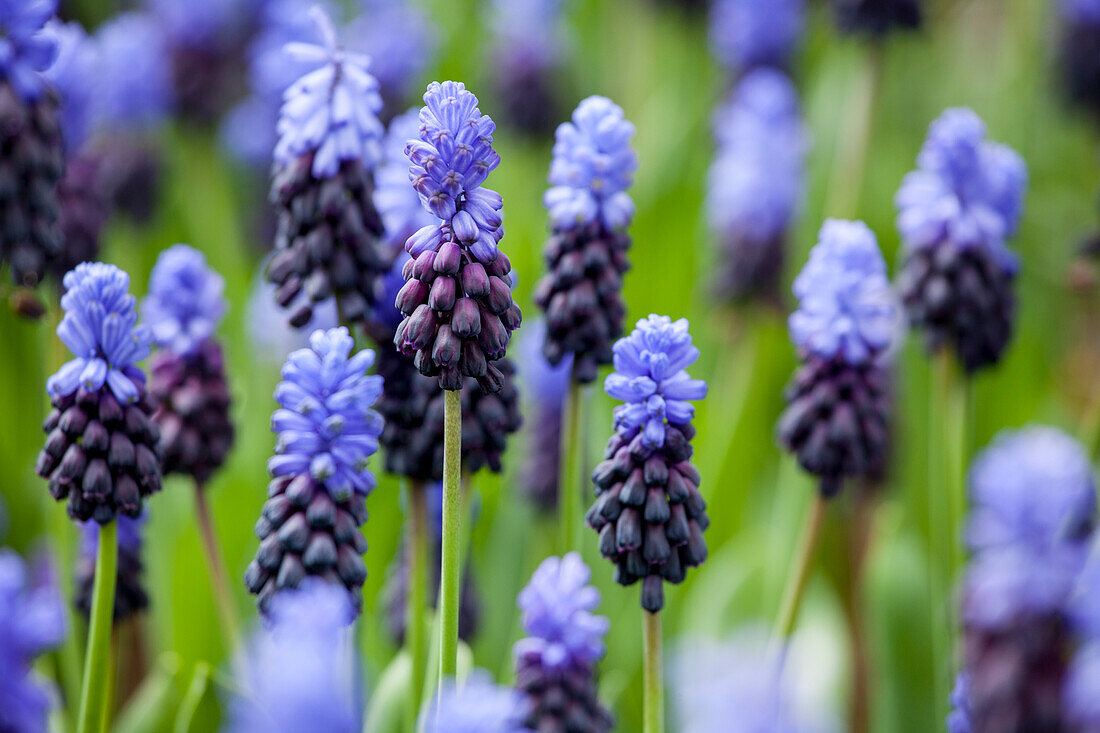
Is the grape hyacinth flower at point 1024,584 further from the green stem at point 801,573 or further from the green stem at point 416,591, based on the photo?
the green stem at point 416,591

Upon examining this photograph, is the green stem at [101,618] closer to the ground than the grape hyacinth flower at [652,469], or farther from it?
closer to the ground

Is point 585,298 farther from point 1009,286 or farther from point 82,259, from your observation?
point 82,259

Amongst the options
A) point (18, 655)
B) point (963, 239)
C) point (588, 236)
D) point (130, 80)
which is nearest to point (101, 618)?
point (18, 655)

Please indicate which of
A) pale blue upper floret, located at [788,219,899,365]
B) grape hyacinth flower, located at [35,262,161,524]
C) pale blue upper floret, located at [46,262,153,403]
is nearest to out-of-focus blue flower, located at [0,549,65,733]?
grape hyacinth flower, located at [35,262,161,524]

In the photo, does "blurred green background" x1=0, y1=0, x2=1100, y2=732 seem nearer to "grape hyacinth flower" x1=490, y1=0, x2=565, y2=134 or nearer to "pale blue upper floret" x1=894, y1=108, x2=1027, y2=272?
"grape hyacinth flower" x1=490, y1=0, x2=565, y2=134

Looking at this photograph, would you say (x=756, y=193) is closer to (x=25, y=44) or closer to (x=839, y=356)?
(x=839, y=356)

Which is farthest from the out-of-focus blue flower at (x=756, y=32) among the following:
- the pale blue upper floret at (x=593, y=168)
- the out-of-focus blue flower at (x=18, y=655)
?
the out-of-focus blue flower at (x=18, y=655)

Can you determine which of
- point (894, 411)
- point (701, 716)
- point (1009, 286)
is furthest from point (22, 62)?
point (894, 411)
